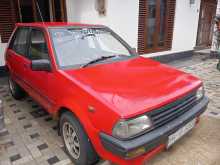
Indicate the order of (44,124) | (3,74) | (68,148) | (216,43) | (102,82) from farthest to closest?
(216,43), (3,74), (44,124), (68,148), (102,82)

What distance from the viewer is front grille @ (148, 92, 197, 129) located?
1.92 m

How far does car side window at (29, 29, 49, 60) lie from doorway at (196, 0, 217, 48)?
8.89 meters

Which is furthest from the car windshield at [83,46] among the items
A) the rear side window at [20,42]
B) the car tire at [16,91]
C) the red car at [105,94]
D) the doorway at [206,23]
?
the doorway at [206,23]

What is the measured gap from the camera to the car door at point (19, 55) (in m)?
3.40

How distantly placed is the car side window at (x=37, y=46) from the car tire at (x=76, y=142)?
0.94m

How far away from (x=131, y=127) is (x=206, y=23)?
10.4 meters

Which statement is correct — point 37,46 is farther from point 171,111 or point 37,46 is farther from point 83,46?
point 171,111

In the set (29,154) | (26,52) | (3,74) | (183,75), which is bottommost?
(29,154)

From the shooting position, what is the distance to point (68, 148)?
2498 millimetres

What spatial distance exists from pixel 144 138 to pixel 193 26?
7895 millimetres

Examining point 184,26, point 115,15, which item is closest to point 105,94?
point 115,15

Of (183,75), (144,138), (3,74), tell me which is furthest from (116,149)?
(3,74)

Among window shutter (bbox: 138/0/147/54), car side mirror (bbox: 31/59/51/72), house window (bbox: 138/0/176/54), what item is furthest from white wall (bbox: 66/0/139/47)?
car side mirror (bbox: 31/59/51/72)

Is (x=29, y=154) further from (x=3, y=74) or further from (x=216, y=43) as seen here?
(x=216, y=43)
